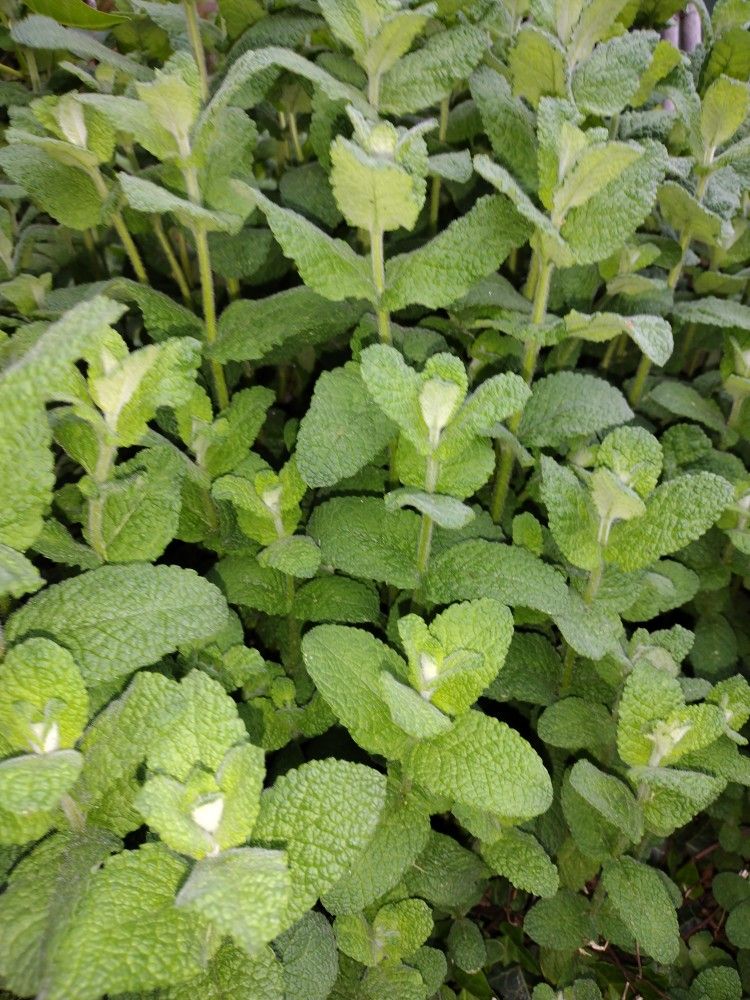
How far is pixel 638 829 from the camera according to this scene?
2.64ft

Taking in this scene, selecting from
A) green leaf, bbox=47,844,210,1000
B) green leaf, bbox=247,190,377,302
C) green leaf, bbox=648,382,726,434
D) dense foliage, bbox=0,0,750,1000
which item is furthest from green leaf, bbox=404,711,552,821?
green leaf, bbox=648,382,726,434

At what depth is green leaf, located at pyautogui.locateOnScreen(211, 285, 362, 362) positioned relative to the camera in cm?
86

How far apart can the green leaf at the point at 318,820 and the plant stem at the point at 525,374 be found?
1.46 feet

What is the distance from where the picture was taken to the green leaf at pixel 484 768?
2.15ft

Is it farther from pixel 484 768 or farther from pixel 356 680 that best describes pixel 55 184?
pixel 484 768

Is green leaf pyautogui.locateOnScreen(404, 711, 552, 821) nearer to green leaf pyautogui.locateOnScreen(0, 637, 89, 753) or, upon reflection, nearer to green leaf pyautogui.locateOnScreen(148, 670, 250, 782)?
green leaf pyautogui.locateOnScreen(148, 670, 250, 782)

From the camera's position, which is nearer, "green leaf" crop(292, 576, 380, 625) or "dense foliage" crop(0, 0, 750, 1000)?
"dense foliage" crop(0, 0, 750, 1000)

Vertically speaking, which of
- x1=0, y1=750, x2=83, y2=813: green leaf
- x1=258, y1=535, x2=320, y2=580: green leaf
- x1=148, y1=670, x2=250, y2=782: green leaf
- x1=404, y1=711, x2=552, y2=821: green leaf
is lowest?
x1=404, y1=711, x2=552, y2=821: green leaf

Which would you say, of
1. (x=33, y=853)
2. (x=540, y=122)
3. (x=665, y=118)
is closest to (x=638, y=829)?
(x=33, y=853)

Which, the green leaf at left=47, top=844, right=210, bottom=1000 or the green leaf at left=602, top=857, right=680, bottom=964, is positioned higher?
the green leaf at left=47, top=844, right=210, bottom=1000

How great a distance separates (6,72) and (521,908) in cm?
152

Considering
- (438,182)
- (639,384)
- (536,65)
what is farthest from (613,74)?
(639,384)

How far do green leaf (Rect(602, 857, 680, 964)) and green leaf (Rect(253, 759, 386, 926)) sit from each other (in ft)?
1.31

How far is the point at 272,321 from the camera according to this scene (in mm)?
878
